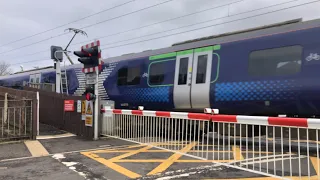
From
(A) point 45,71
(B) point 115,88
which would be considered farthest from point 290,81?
(A) point 45,71

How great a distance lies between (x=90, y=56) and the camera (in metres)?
9.84

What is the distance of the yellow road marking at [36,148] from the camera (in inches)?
287

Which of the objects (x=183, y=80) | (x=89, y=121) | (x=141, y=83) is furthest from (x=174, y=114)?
(x=141, y=83)

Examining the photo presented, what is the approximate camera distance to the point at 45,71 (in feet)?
65.3

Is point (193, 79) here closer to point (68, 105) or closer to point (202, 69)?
point (202, 69)

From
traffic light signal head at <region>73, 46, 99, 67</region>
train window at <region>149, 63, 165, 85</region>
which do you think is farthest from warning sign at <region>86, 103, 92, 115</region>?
train window at <region>149, 63, 165, 85</region>

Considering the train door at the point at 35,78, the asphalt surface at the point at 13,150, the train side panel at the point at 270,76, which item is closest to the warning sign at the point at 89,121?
the asphalt surface at the point at 13,150

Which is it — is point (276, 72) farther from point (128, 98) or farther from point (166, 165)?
point (128, 98)

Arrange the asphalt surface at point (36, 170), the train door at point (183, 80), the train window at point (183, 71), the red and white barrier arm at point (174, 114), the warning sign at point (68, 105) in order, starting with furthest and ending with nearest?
the warning sign at point (68, 105), the train window at point (183, 71), the train door at point (183, 80), the red and white barrier arm at point (174, 114), the asphalt surface at point (36, 170)

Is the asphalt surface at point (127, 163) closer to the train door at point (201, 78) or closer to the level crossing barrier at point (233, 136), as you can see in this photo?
the level crossing barrier at point (233, 136)

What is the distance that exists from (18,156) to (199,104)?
5.48 metres

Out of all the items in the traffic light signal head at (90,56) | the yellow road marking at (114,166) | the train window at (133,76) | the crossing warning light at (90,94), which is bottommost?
the yellow road marking at (114,166)

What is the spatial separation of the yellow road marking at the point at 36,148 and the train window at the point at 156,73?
456 cm

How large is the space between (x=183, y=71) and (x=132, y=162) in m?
4.89
